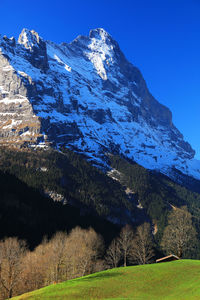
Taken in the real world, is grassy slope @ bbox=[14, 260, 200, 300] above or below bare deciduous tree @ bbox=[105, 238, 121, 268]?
above

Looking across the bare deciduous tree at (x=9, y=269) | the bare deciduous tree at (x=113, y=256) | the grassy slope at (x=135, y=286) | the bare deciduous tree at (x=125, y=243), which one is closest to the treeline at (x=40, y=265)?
the bare deciduous tree at (x=9, y=269)

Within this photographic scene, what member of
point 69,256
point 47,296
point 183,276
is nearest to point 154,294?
point 183,276

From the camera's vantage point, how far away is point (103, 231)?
140 metres

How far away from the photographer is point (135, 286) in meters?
42.9

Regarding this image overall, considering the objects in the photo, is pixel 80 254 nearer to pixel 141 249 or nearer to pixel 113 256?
pixel 113 256

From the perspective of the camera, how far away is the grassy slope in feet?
122

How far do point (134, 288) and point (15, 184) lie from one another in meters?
98.5

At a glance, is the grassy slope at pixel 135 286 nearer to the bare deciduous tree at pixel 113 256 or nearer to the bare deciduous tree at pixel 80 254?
the bare deciduous tree at pixel 80 254

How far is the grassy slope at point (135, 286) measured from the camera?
37.1 metres

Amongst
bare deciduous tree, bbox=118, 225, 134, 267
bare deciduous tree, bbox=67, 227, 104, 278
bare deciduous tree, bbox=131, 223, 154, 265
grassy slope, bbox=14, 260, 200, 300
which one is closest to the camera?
grassy slope, bbox=14, 260, 200, 300

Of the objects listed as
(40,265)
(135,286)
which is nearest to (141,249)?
(40,265)

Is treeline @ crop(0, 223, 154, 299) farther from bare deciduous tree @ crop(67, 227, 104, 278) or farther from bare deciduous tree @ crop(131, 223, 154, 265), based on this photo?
bare deciduous tree @ crop(131, 223, 154, 265)

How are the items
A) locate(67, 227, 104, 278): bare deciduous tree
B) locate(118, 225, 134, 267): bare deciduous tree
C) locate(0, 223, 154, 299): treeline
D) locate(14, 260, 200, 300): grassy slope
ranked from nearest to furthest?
1. locate(14, 260, 200, 300): grassy slope
2. locate(0, 223, 154, 299): treeline
3. locate(67, 227, 104, 278): bare deciduous tree
4. locate(118, 225, 134, 267): bare deciduous tree

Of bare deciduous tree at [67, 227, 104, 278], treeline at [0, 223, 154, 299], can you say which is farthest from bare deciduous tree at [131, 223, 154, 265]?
bare deciduous tree at [67, 227, 104, 278]
